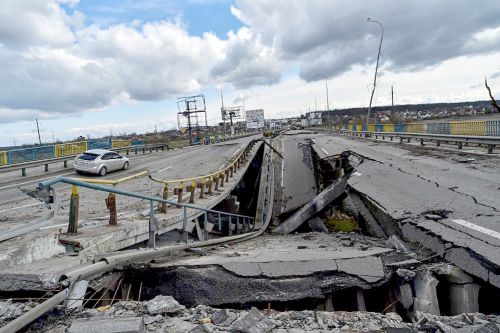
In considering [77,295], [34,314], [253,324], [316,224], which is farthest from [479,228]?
[34,314]

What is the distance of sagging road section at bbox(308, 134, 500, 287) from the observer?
17.3 ft

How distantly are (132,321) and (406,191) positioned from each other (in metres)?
8.66

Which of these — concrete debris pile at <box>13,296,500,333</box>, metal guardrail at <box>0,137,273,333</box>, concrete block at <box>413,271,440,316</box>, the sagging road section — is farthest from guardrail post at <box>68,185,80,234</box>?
the sagging road section

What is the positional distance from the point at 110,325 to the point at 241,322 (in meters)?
1.23

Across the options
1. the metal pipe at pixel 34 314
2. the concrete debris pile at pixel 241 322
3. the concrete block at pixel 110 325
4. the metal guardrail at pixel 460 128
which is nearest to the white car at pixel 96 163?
the metal pipe at pixel 34 314

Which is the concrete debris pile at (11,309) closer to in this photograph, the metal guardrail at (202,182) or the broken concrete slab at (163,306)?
the broken concrete slab at (163,306)

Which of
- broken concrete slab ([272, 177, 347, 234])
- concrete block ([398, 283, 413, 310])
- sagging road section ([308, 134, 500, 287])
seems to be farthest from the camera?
broken concrete slab ([272, 177, 347, 234])

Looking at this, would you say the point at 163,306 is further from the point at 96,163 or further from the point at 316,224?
the point at 96,163

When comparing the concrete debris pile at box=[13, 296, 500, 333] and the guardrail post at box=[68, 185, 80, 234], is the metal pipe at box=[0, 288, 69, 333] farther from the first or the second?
the guardrail post at box=[68, 185, 80, 234]

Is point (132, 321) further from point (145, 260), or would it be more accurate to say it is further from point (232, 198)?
point (232, 198)

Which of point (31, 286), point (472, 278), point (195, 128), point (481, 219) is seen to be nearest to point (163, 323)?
point (31, 286)

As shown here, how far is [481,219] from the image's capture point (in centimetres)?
683

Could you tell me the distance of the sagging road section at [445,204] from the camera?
5270 mm

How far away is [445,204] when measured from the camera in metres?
8.26
